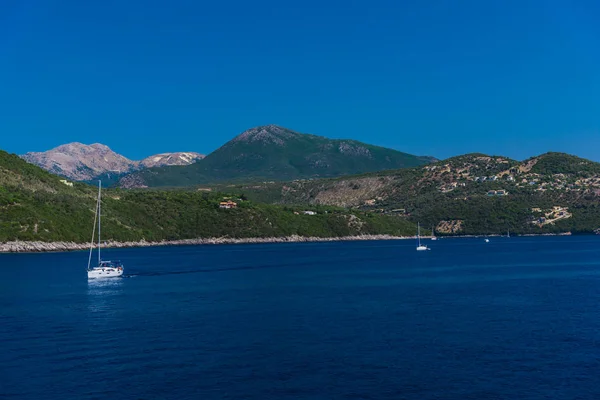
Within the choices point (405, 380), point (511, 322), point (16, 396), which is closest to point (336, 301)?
point (511, 322)

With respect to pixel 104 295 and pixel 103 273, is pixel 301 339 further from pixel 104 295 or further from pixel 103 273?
pixel 103 273

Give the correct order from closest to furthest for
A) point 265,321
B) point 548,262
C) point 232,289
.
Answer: point 265,321
point 232,289
point 548,262

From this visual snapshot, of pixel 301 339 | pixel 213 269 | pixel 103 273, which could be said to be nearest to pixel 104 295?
pixel 103 273

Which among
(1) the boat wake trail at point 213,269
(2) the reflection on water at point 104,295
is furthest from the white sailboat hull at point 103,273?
(1) the boat wake trail at point 213,269

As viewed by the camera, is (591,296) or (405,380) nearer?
(405,380)

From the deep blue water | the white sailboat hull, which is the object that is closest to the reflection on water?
the deep blue water

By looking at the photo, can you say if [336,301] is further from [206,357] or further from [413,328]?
[206,357]

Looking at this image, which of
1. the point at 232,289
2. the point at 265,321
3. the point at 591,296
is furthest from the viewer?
the point at 232,289
